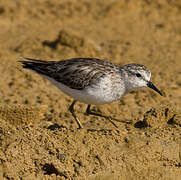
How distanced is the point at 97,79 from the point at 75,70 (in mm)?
618

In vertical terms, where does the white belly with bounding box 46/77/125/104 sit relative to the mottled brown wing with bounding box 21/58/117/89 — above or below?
below

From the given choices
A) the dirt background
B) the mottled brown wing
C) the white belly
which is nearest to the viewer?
the dirt background

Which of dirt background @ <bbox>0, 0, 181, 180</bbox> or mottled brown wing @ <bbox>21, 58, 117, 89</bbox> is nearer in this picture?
dirt background @ <bbox>0, 0, 181, 180</bbox>

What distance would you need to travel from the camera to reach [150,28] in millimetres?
13953

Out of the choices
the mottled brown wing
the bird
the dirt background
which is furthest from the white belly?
the dirt background

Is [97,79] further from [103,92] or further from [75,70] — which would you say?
[75,70]

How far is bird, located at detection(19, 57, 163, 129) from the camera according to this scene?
23.1 feet

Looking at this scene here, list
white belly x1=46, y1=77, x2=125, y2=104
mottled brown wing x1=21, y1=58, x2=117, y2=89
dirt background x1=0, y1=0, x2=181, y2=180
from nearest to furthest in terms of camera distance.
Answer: dirt background x1=0, y1=0, x2=181, y2=180 → white belly x1=46, y1=77, x2=125, y2=104 → mottled brown wing x1=21, y1=58, x2=117, y2=89

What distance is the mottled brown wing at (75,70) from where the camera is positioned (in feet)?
23.9

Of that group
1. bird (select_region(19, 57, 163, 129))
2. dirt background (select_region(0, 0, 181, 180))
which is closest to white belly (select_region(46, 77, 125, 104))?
bird (select_region(19, 57, 163, 129))

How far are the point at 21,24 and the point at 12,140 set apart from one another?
8.72 meters

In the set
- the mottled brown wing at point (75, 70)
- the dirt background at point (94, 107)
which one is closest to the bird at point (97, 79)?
the mottled brown wing at point (75, 70)

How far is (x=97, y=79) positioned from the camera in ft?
23.3

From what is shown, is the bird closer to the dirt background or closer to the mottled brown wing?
the mottled brown wing
